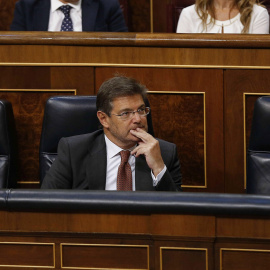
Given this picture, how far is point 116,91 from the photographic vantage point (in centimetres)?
114

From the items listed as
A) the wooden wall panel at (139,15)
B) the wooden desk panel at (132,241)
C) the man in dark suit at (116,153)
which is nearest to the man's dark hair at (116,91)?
the man in dark suit at (116,153)

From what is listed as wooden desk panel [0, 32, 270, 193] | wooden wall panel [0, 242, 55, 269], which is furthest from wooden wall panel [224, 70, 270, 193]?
wooden wall panel [0, 242, 55, 269]

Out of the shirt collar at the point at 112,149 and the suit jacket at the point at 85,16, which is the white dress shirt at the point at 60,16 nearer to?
the suit jacket at the point at 85,16

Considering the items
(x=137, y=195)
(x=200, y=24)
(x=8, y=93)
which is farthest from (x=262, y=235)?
(x=200, y=24)

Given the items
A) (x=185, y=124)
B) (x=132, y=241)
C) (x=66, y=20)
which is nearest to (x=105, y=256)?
(x=132, y=241)

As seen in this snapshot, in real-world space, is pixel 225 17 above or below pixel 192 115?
above

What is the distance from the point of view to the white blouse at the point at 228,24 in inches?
63.7

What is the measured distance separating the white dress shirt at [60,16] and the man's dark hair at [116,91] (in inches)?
21.0

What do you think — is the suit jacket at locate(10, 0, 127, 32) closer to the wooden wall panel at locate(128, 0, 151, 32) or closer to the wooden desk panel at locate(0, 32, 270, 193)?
the wooden desk panel at locate(0, 32, 270, 193)

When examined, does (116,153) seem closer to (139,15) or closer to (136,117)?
(136,117)

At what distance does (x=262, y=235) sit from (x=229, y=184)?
65 cm

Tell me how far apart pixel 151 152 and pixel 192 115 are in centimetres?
32

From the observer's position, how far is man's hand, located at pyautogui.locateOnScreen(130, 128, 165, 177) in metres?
1.10

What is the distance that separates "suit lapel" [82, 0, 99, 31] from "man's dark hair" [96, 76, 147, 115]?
1.70 ft
